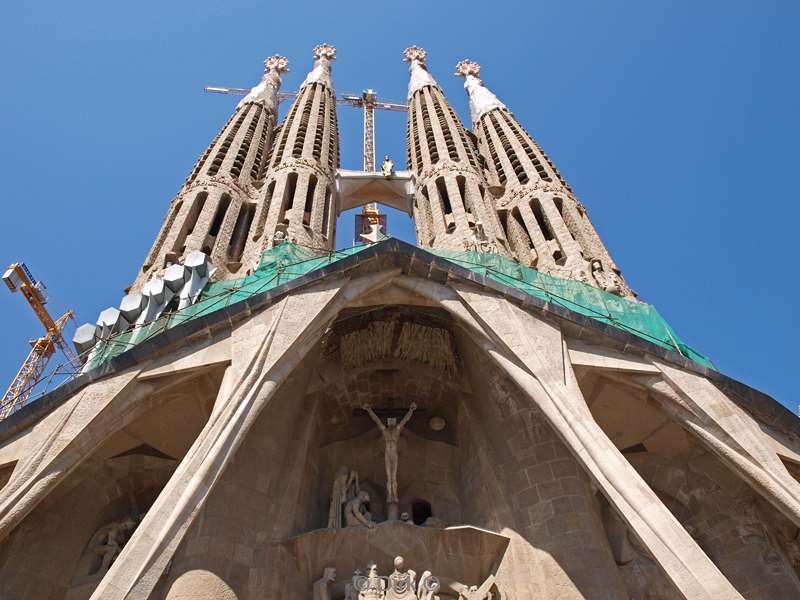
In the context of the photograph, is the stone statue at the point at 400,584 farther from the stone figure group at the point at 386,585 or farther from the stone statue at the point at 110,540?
the stone statue at the point at 110,540

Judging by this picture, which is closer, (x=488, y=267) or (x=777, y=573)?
(x=777, y=573)

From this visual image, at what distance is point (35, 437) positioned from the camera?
26.9ft

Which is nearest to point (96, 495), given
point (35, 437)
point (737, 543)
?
point (35, 437)

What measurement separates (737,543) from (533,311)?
151 inches

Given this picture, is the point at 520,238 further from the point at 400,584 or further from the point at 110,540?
the point at 110,540

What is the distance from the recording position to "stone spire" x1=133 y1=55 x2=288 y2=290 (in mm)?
15195

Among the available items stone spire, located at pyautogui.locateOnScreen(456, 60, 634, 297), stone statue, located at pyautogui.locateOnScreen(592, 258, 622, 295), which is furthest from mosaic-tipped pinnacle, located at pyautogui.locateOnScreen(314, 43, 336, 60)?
stone statue, located at pyautogui.locateOnScreen(592, 258, 622, 295)

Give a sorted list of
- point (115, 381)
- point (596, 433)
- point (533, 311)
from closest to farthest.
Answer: point (596, 433) < point (115, 381) < point (533, 311)

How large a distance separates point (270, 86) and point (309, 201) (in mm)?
10123

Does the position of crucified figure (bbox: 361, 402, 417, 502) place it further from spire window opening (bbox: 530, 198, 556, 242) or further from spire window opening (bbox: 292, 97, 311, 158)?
spire window opening (bbox: 292, 97, 311, 158)

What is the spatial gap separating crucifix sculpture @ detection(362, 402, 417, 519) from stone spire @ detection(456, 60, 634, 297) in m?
5.26

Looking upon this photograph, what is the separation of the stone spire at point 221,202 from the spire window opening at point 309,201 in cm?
136

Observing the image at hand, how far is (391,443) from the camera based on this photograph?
420 inches

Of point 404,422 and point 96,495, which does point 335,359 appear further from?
point 96,495
